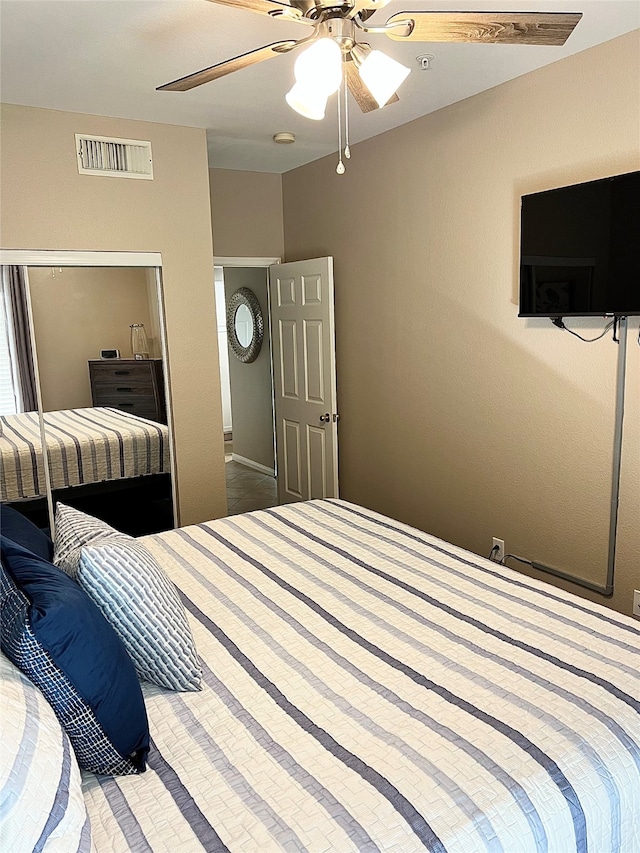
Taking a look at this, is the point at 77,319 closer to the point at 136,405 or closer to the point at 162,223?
the point at 136,405

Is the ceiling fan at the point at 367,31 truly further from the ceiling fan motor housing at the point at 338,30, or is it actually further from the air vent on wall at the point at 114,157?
the air vent on wall at the point at 114,157

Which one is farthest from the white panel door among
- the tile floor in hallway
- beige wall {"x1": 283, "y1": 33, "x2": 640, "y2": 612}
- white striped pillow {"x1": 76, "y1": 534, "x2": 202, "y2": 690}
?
white striped pillow {"x1": 76, "y1": 534, "x2": 202, "y2": 690}

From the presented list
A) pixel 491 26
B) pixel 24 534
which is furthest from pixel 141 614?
pixel 491 26

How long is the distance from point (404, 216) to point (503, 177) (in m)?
0.76

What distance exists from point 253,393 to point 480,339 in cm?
332

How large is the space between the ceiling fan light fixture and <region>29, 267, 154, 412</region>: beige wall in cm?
217

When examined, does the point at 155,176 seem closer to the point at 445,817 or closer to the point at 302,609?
the point at 302,609

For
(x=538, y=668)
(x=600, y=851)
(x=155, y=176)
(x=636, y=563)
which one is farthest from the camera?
(x=155, y=176)

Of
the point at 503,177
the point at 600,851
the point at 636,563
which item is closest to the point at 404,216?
the point at 503,177

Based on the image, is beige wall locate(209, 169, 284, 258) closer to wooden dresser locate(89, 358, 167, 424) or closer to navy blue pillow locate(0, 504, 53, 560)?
wooden dresser locate(89, 358, 167, 424)

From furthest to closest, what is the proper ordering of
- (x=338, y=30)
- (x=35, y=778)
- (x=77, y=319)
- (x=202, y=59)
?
(x=77, y=319)
(x=202, y=59)
(x=338, y=30)
(x=35, y=778)

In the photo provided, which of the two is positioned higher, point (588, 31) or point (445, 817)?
point (588, 31)

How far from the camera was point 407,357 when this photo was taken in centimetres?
387

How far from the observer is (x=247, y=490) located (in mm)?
5859
